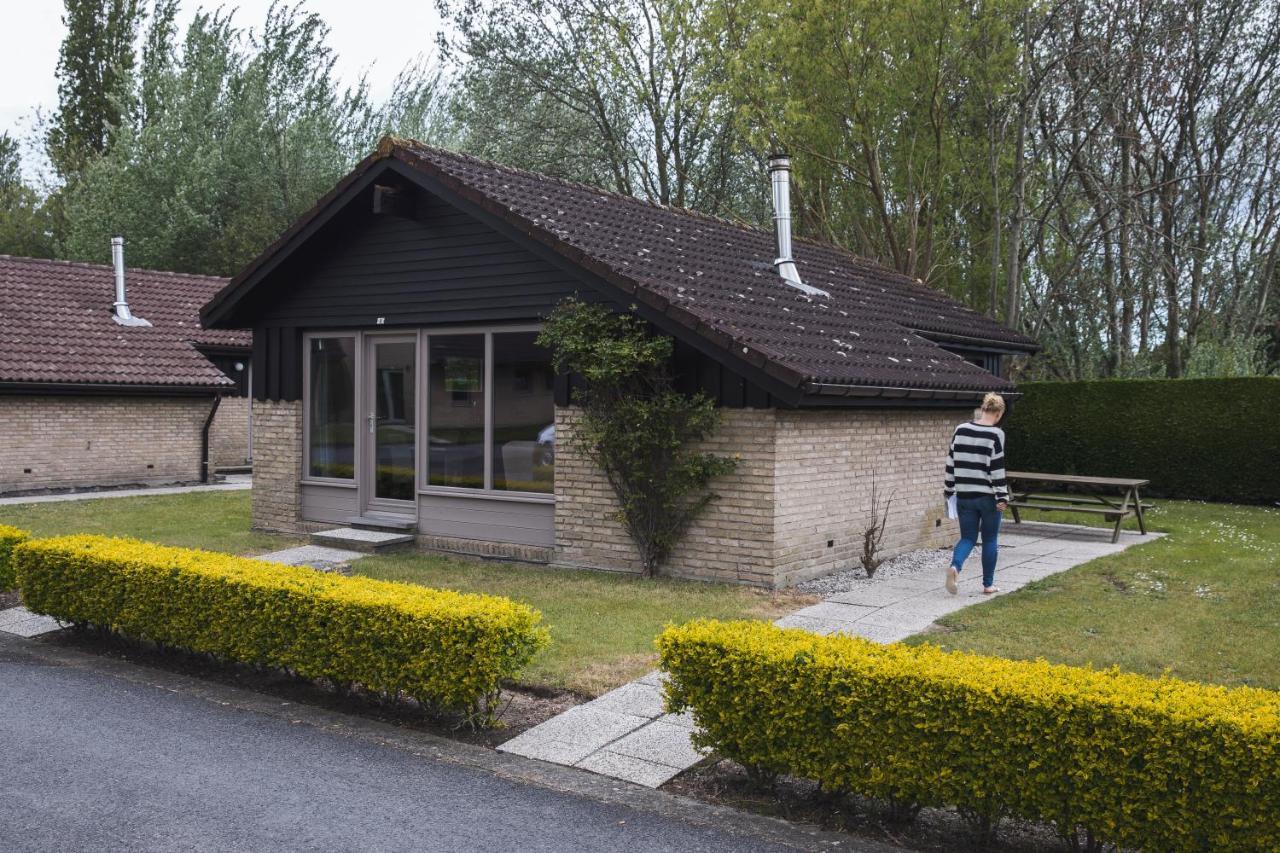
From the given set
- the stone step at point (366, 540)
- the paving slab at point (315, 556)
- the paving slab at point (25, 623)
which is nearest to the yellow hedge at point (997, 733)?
the paving slab at point (25, 623)

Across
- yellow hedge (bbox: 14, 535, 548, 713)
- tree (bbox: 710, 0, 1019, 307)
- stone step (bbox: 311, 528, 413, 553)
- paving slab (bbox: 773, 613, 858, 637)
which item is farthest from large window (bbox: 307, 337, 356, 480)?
tree (bbox: 710, 0, 1019, 307)

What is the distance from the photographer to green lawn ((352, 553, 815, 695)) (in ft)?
25.3

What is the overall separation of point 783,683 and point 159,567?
17.0ft

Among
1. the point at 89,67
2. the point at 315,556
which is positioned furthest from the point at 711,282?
the point at 89,67

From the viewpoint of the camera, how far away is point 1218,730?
14.1 feet

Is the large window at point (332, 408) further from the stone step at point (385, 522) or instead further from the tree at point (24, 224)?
the tree at point (24, 224)

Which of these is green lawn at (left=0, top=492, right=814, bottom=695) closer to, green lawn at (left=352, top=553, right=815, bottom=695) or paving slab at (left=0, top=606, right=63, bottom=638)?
green lawn at (left=352, top=553, right=815, bottom=695)

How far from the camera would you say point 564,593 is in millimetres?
10383

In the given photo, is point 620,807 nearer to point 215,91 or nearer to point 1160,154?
point 1160,154

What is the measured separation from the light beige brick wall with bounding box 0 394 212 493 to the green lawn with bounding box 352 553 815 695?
433 inches

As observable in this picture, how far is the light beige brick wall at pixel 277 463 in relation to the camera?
14.4 m

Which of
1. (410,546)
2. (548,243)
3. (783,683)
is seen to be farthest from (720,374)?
(783,683)

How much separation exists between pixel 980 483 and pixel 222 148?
3424 centimetres

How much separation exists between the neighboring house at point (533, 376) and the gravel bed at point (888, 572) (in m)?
0.19
